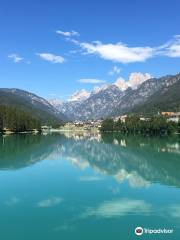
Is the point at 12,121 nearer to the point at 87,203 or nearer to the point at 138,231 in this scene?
the point at 87,203

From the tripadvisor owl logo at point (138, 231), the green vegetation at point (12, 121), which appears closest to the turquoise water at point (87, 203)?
the tripadvisor owl logo at point (138, 231)

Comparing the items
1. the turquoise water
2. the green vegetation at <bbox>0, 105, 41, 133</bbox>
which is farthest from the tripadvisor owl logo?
the green vegetation at <bbox>0, 105, 41, 133</bbox>

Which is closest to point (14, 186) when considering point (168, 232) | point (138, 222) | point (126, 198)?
point (126, 198)

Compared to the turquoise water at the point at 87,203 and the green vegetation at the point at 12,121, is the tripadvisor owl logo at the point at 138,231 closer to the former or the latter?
the turquoise water at the point at 87,203

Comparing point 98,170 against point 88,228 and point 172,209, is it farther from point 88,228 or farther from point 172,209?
point 88,228

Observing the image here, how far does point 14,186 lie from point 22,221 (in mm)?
13437

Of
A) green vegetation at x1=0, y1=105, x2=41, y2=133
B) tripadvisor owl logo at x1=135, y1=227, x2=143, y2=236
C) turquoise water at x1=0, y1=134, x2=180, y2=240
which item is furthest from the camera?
green vegetation at x1=0, y1=105, x2=41, y2=133

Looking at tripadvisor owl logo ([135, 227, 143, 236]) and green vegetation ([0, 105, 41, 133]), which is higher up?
green vegetation ([0, 105, 41, 133])

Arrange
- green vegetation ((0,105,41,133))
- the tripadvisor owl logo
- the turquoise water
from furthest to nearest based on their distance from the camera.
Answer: green vegetation ((0,105,41,133)) < the turquoise water < the tripadvisor owl logo

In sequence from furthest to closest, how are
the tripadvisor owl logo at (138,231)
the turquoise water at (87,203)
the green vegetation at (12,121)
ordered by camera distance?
the green vegetation at (12,121) → the turquoise water at (87,203) → the tripadvisor owl logo at (138,231)

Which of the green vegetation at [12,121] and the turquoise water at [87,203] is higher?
the green vegetation at [12,121]

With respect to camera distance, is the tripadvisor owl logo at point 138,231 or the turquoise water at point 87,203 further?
the turquoise water at point 87,203

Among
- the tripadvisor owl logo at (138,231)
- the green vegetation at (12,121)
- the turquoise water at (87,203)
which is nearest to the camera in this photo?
the tripadvisor owl logo at (138,231)

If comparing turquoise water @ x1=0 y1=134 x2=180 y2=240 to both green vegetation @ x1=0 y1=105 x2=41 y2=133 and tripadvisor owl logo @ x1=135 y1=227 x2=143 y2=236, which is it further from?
green vegetation @ x1=0 y1=105 x2=41 y2=133
